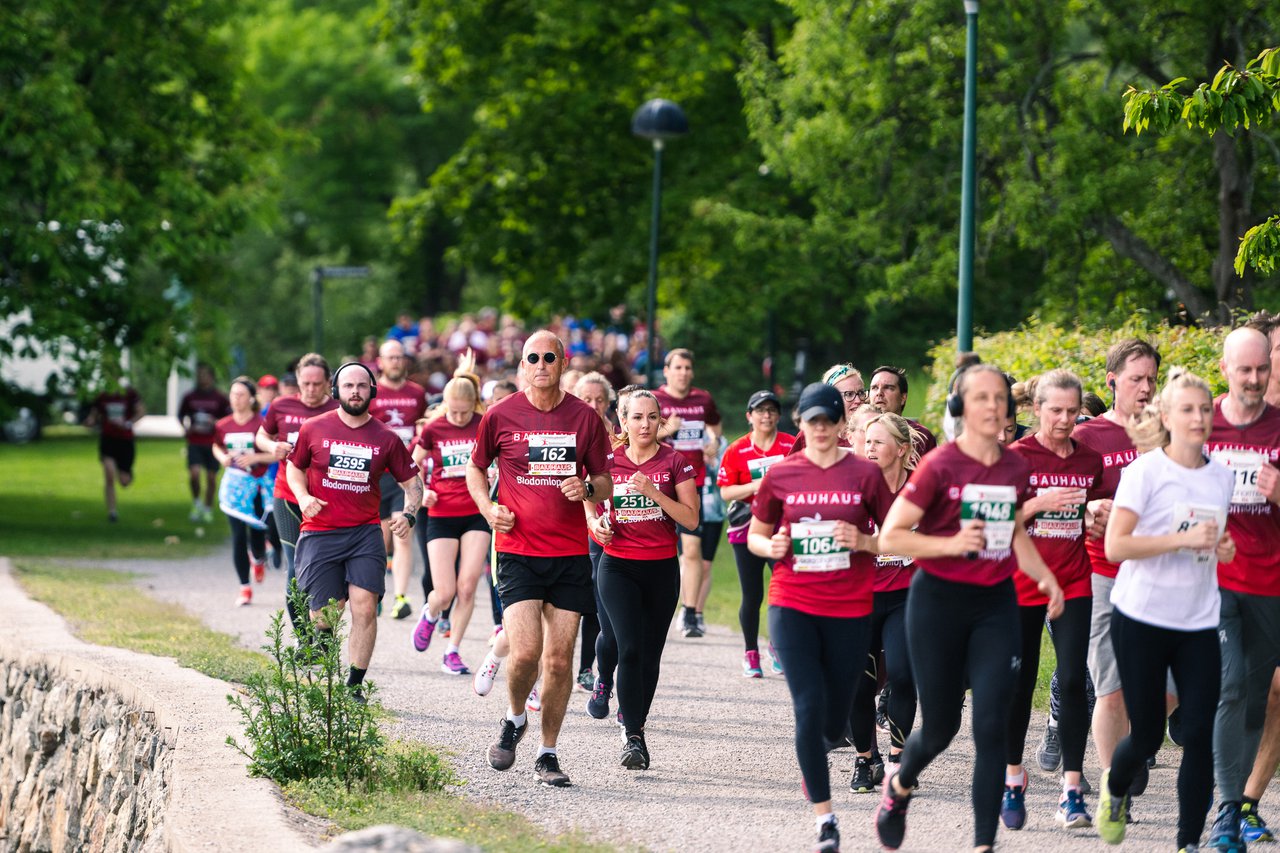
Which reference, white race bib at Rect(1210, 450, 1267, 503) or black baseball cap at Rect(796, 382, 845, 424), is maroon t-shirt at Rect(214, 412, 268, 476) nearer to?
A: black baseball cap at Rect(796, 382, 845, 424)

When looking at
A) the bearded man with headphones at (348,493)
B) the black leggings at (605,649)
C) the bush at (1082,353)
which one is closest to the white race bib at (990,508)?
the black leggings at (605,649)

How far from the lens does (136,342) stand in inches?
851

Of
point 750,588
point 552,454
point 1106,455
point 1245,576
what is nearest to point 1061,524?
point 1106,455

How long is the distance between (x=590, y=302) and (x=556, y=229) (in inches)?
58.6

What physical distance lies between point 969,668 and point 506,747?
2.74m

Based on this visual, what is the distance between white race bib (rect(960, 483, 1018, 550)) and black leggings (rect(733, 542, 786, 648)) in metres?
4.59

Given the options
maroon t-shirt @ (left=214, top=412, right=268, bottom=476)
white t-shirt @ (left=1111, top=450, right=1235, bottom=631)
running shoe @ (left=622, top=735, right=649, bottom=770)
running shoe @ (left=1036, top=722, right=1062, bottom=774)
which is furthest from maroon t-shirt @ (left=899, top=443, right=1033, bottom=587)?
maroon t-shirt @ (left=214, top=412, right=268, bottom=476)

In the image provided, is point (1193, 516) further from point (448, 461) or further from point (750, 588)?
point (448, 461)

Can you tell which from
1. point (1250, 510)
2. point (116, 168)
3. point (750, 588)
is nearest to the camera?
point (1250, 510)

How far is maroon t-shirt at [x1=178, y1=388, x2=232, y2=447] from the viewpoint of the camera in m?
22.7

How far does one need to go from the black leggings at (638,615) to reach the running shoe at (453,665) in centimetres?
281

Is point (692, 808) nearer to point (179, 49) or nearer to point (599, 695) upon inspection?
point (599, 695)

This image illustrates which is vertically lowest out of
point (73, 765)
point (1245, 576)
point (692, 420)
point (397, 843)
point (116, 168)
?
point (73, 765)

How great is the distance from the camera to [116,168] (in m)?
21.4
